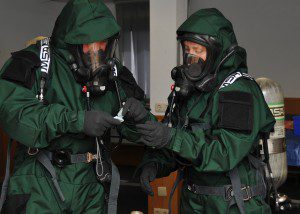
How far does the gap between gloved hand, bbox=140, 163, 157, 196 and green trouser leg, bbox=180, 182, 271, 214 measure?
0.63 feet

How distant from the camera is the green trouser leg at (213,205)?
2174mm

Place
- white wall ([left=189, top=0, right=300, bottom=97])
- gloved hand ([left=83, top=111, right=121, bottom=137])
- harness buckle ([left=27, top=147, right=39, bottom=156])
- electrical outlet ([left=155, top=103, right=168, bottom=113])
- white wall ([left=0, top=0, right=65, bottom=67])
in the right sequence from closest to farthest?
1. gloved hand ([left=83, top=111, right=121, bottom=137])
2. harness buckle ([left=27, top=147, right=39, bottom=156])
3. electrical outlet ([left=155, top=103, right=168, bottom=113])
4. white wall ([left=189, top=0, right=300, bottom=97])
5. white wall ([left=0, top=0, right=65, bottom=67])

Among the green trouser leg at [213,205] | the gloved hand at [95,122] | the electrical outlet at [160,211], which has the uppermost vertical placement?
the gloved hand at [95,122]

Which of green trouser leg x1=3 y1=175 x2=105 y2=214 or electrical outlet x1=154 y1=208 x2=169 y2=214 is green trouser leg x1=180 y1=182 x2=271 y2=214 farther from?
electrical outlet x1=154 y1=208 x2=169 y2=214

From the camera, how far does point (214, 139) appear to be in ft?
6.88

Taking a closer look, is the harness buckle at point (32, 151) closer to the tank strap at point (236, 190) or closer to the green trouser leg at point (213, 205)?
the green trouser leg at point (213, 205)

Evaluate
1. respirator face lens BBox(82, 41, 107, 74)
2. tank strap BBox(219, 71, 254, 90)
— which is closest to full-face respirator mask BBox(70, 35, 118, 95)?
respirator face lens BBox(82, 41, 107, 74)

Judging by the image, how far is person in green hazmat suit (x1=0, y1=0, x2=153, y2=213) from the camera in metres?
2.01

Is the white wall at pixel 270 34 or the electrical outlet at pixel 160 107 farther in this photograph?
the white wall at pixel 270 34

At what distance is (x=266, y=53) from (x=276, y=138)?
319cm

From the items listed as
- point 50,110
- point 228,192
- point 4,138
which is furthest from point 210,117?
point 4,138

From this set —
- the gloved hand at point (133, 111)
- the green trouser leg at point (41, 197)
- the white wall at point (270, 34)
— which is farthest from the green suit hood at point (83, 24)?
the white wall at point (270, 34)

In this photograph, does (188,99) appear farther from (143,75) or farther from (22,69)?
→ (143,75)

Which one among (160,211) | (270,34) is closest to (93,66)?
(160,211)
